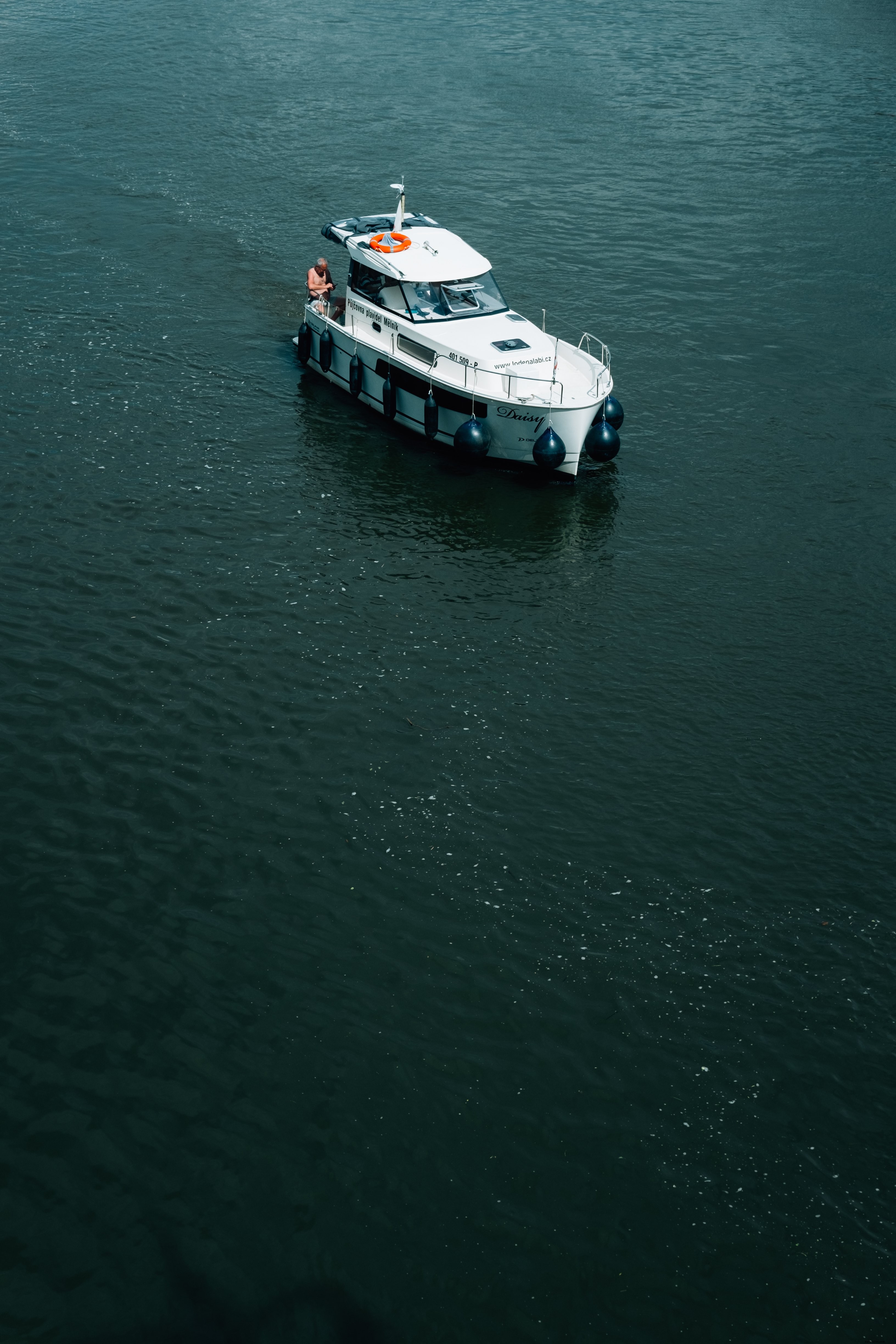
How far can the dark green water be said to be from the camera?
16.9 m

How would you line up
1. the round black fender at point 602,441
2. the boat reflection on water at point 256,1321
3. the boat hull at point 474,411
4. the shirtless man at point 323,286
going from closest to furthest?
the boat reflection on water at point 256,1321, the boat hull at point 474,411, the round black fender at point 602,441, the shirtless man at point 323,286

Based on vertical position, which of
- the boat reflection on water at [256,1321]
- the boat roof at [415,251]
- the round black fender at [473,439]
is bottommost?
the boat reflection on water at [256,1321]

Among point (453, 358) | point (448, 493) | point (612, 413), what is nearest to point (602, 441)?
point (612, 413)

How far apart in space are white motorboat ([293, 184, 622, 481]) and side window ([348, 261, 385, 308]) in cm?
4

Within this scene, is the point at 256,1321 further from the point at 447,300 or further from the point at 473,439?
the point at 447,300

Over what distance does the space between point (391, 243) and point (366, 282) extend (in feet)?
4.53

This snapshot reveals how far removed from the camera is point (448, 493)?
33.9 metres

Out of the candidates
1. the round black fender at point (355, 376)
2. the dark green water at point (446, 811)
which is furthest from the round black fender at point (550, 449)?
the round black fender at point (355, 376)

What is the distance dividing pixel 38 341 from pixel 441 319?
45.2 ft

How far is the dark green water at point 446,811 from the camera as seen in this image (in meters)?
16.9

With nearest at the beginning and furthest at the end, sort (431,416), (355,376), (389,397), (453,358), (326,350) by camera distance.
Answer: (453,358)
(431,416)
(389,397)
(355,376)
(326,350)

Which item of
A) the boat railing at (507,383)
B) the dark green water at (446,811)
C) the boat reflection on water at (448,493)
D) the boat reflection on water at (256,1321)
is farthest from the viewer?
the boat railing at (507,383)

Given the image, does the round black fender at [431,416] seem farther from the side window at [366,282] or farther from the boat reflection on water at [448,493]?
the side window at [366,282]

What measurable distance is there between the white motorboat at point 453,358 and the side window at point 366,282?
4cm
